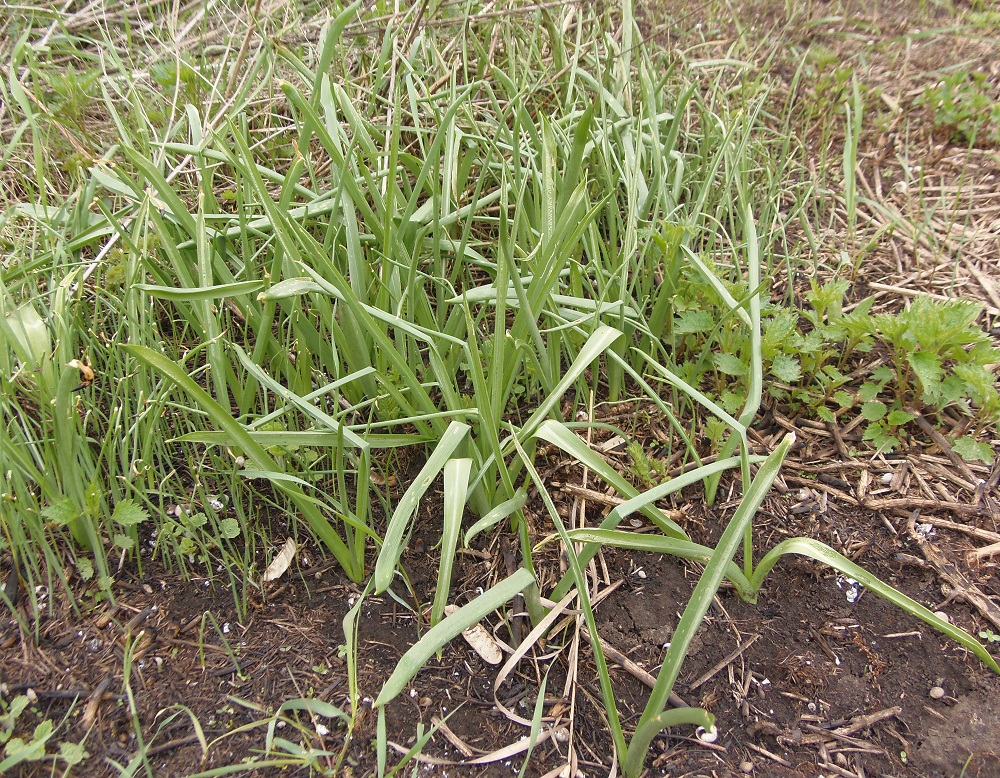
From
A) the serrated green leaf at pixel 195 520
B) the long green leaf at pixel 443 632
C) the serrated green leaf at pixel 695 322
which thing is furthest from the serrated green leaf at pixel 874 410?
the serrated green leaf at pixel 195 520

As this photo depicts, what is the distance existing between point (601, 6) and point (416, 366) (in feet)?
4.96

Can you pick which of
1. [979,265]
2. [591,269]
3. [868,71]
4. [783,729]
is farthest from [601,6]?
[783,729]

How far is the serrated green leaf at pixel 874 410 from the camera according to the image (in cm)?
157

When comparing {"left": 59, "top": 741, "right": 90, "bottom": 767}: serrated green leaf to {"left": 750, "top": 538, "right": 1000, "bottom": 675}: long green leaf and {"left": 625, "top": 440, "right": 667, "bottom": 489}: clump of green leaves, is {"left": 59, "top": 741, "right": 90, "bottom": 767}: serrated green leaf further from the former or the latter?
{"left": 750, "top": 538, "right": 1000, "bottom": 675}: long green leaf

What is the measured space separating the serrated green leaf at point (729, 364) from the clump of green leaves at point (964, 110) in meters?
1.26

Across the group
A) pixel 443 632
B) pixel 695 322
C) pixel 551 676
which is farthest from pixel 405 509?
pixel 695 322

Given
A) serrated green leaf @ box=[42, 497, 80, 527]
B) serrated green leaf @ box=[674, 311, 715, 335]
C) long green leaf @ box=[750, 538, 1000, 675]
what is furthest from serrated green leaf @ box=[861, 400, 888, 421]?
serrated green leaf @ box=[42, 497, 80, 527]

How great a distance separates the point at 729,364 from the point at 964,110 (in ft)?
4.54

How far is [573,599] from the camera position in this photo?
4.43 feet

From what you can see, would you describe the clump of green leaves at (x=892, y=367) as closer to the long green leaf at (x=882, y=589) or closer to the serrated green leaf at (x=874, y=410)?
the serrated green leaf at (x=874, y=410)

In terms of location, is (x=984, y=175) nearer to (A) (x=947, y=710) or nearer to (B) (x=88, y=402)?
(A) (x=947, y=710)

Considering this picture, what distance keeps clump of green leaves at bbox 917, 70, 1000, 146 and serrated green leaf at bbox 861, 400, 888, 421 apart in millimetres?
1109

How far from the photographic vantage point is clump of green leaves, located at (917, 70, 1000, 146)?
86.0 inches

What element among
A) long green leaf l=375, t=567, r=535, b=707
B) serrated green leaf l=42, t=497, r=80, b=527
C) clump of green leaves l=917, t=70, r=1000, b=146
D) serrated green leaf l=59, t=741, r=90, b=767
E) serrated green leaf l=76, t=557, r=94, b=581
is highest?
clump of green leaves l=917, t=70, r=1000, b=146
